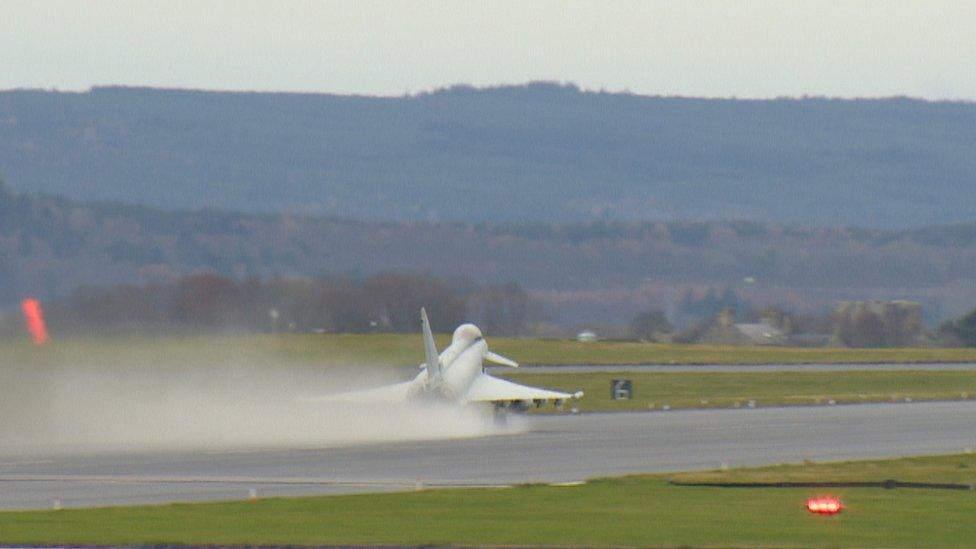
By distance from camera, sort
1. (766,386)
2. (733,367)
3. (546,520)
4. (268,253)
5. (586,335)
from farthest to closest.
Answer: (586,335) < (733,367) < (268,253) < (766,386) < (546,520)

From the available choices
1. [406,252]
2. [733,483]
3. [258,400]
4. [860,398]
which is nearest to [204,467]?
[733,483]

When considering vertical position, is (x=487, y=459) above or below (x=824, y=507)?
above

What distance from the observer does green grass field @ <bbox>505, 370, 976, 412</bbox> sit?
90.2 m

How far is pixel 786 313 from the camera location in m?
177

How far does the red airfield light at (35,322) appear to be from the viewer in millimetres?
65125

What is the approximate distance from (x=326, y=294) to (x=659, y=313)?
73.6 m

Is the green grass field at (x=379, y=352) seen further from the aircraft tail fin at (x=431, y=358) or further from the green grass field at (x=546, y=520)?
the green grass field at (x=546, y=520)

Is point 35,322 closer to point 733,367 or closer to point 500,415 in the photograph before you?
point 500,415

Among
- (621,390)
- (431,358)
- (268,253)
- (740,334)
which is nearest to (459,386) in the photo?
(431,358)

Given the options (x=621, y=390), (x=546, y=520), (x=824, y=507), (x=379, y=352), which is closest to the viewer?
(x=824, y=507)

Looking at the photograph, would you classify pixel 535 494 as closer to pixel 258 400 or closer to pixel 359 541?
pixel 359 541

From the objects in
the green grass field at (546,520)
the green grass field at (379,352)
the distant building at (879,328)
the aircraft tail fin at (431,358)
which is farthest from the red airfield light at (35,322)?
the distant building at (879,328)

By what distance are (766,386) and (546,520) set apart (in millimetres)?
69208

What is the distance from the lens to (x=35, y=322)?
65.4 m
